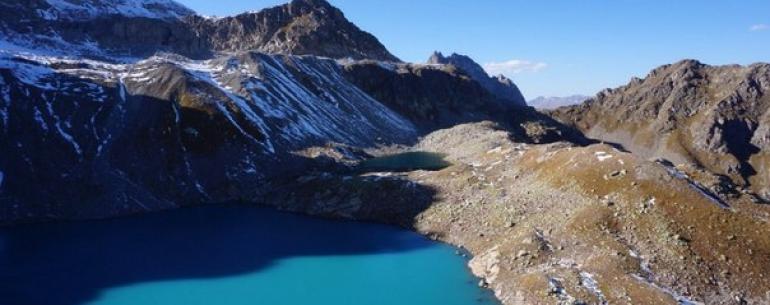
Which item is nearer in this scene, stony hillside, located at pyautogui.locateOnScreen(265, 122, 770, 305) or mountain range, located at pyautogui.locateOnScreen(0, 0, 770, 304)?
stony hillside, located at pyautogui.locateOnScreen(265, 122, 770, 305)

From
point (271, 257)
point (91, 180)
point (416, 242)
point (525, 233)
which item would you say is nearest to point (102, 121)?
point (91, 180)

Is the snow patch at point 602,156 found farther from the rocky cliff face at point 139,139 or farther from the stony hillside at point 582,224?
the rocky cliff face at point 139,139

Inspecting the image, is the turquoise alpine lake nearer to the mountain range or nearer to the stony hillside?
the stony hillside

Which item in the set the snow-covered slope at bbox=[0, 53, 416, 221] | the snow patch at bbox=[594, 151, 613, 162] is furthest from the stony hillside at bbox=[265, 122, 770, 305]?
the snow-covered slope at bbox=[0, 53, 416, 221]

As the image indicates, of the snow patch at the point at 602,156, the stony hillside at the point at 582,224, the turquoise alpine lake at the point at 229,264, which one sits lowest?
the turquoise alpine lake at the point at 229,264

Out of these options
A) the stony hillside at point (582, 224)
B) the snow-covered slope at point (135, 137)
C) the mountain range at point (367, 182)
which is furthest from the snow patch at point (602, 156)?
the snow-covered slope at point (135, 137)

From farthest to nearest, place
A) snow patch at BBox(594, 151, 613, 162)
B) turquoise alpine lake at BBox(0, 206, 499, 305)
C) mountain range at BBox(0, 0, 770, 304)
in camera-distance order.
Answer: snow patch at BBox(594, 151, 613, 162) < turquoise alpine lake at BBox(0, 206, 499, 305) < mountain range at BBox(0, 0, 770, 304)

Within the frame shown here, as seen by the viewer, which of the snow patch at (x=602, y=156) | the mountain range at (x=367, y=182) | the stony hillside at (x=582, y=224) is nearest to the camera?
the stony hillside at (x=582, y=224)

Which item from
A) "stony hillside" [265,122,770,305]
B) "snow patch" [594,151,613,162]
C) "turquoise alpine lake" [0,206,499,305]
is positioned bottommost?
"turquoise alpine lake" [0,206,499,305]

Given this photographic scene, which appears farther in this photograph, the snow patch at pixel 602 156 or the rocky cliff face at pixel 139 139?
the rocky cliff face at pixel 139 139
